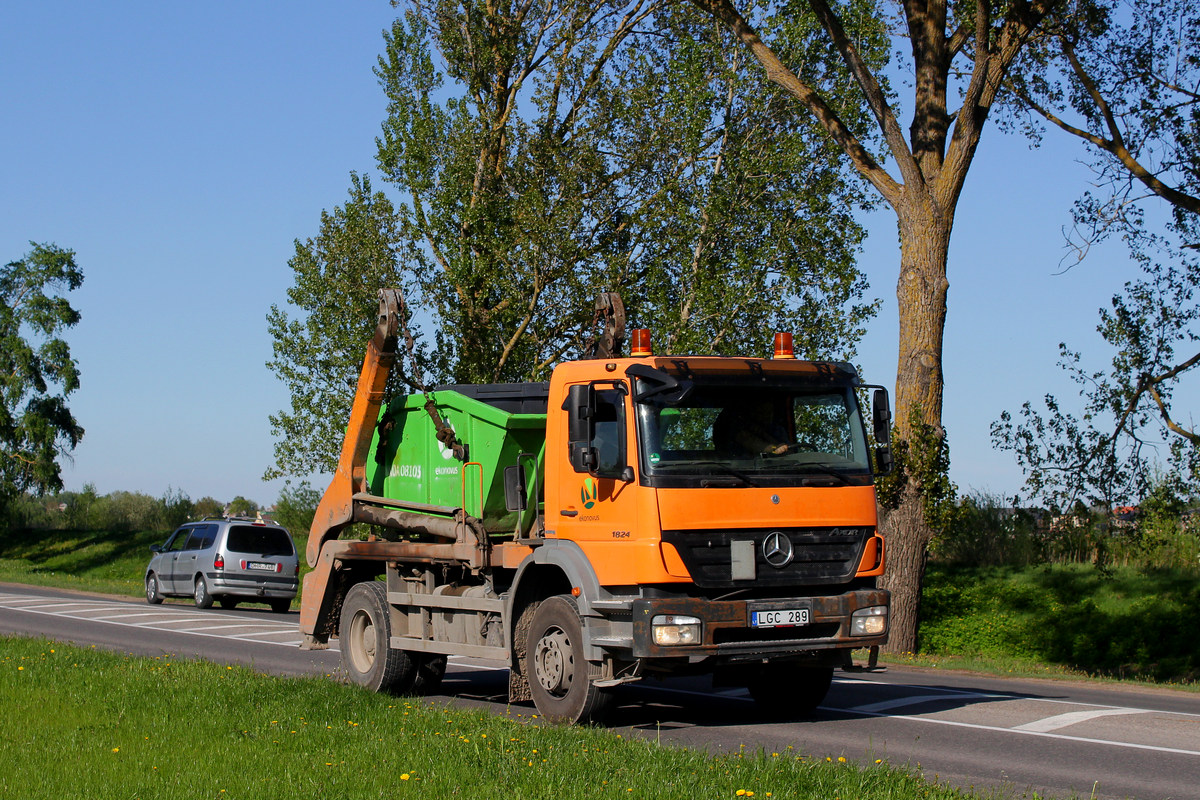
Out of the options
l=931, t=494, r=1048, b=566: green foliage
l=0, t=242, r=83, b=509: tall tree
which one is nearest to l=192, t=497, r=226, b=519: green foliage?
l=0, t=242, r=83, b=509: tall tree

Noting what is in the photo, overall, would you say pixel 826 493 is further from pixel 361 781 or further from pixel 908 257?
pixel 908 257

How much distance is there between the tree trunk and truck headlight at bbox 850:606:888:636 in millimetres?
9473

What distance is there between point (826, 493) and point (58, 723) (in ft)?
19.7

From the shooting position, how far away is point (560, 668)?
30.9 ft

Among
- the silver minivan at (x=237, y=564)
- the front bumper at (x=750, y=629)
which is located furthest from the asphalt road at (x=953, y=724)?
the silver minivan at (x=237, y=564)

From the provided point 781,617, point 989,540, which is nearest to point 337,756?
point 781,617

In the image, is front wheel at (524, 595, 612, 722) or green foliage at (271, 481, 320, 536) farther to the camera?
green foliage at (271, 481, 320, 536)

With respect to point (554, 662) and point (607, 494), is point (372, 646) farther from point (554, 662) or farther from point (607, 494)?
point (607, 494)

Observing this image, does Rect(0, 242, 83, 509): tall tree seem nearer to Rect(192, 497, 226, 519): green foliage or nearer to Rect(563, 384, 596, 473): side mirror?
Rect(192, 497, 226, 519): green foliage

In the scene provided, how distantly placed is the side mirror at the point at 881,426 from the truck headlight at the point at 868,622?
109cm

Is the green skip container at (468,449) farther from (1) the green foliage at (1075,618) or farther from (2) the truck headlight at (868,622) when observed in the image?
(1) the green foliage at (1075,618)

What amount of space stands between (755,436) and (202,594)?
19.2 metres

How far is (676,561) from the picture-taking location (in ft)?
28.5

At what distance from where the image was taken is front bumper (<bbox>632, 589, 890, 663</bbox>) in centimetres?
860
